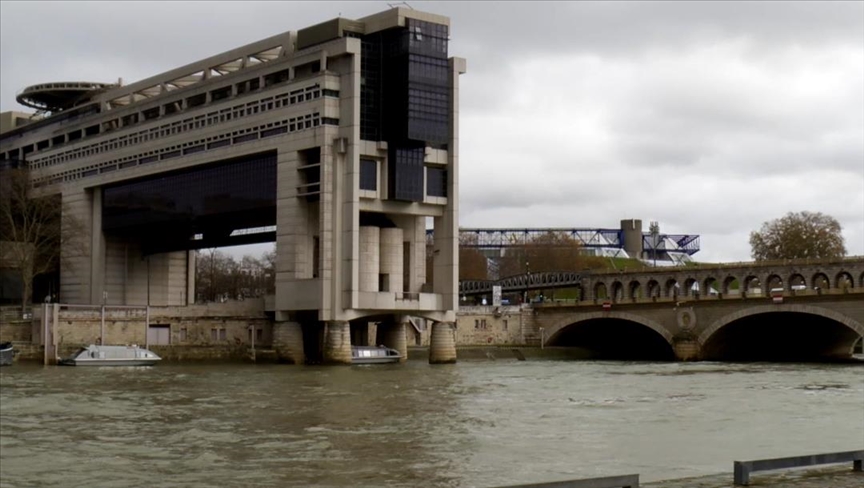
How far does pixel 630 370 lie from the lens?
90.3 m

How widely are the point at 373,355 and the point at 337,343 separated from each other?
4.06 m

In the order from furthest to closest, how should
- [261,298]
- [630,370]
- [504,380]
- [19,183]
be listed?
[19,183]
[261,298]
[630,370]
[504,380]

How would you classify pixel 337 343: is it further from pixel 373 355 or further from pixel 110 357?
pixel 110 357

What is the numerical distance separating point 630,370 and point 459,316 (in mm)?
36844

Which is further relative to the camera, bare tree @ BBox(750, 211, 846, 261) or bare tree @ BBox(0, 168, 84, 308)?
bare tree @ BBox(750, 211, 846, 261)

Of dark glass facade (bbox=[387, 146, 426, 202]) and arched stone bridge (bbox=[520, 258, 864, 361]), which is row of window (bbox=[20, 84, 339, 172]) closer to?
dark glass facade (bbox=[387, 146, 426, 202])

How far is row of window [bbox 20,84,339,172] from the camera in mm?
100250

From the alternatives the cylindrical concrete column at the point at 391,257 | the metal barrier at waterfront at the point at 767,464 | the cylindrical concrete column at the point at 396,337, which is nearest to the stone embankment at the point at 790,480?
the metal barrier at waterfront at the point at 767,464

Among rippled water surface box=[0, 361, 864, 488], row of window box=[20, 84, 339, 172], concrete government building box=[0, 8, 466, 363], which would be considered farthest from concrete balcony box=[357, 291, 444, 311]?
rippled water surface box=[0, 361, 864, 488]

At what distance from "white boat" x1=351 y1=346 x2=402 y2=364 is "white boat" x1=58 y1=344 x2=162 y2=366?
631 inches

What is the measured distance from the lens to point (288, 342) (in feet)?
332

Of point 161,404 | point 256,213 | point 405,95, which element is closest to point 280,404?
point 161,404

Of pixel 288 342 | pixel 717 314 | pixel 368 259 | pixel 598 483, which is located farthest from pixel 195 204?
pixel 598 483

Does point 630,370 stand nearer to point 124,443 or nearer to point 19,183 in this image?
point 124,443
